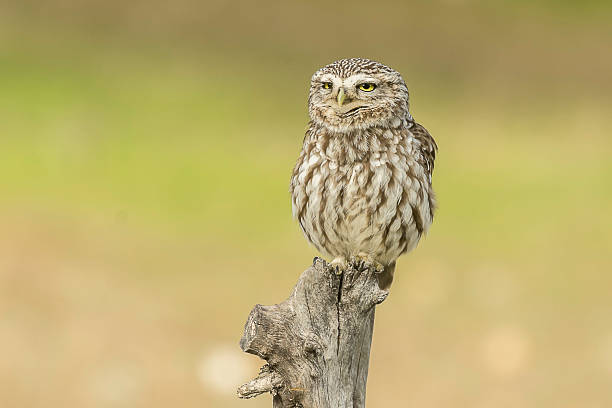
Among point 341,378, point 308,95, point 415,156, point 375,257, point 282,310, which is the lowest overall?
point 341,378

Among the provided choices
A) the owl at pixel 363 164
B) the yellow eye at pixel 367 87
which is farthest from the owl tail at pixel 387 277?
the yellow eye at pixel 367 87

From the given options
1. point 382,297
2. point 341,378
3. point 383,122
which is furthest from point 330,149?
point 341,378

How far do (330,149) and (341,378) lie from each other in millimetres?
1266

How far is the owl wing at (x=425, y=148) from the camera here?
13.3ft

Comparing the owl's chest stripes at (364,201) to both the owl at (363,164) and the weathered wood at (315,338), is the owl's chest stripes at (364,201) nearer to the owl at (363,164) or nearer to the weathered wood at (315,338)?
the owl at (363,164)

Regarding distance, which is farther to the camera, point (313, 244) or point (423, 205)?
point (313, 244)

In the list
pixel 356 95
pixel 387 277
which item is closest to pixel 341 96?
pixel 356 95

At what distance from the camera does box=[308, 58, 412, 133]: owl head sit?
3762mm

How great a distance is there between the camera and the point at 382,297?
328 centimetres

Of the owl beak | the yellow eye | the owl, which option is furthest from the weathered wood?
the yellow eye

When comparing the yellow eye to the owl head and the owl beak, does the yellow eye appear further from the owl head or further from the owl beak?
the owl beak

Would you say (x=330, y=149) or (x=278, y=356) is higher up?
(x=330, y=149)

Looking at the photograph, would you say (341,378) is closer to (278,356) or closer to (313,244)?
(278,356)

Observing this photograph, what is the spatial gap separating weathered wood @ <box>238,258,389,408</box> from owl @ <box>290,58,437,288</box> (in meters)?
0.52
